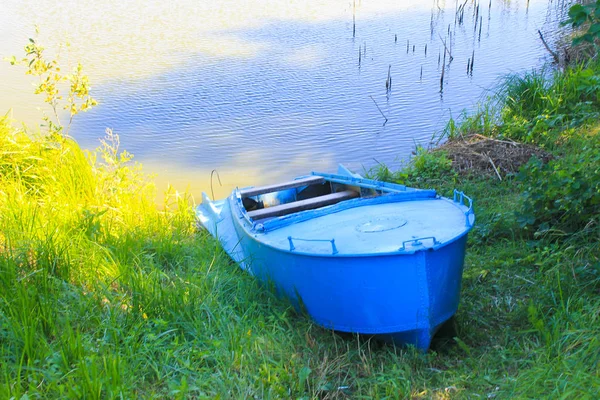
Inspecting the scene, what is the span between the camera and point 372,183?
5.38 meters

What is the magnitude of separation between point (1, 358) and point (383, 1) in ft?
48.9

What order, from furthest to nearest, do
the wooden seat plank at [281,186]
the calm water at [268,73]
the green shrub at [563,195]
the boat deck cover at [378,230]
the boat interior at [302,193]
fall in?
the calm water at [268,73] < the wooden seat plank at [281,186] < the boat interior at [302,193] < the green shrub at [563,195] < the boat deck cover at [378,230]

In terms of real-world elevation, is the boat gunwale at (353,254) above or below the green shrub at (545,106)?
above

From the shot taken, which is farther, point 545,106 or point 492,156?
point 545,106

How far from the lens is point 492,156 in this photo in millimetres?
6961

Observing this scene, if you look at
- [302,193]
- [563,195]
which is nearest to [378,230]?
[563,195]

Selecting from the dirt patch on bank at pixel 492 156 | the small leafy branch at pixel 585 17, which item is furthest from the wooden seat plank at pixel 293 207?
the small leafy branch at pixel 585 17

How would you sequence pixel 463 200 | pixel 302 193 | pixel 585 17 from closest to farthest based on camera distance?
pixel 585 17, pixel 463 200, pixel 302 193

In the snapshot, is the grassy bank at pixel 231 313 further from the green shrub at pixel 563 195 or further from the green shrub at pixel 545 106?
the green shrub at pixel 545 106

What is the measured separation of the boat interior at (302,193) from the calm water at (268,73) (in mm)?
1917

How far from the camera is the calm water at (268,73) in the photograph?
8781mm

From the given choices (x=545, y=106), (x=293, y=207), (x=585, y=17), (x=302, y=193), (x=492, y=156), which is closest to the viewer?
(x=585, y=17)

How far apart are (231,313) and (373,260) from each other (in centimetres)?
100

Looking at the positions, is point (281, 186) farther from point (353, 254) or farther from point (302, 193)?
point (353, 254)
